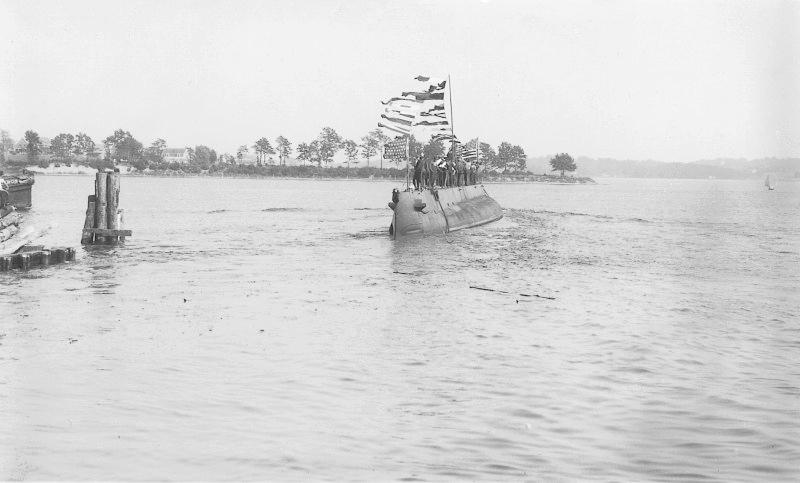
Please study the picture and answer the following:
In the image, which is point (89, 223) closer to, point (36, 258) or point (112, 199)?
point (112, 199)

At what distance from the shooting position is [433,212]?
115 ft

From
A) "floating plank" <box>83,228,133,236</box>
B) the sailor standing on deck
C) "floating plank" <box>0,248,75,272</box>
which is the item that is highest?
the sailor standing on deck

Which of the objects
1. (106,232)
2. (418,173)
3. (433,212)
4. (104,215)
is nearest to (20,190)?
(104,215)

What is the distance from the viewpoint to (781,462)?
7.87 meters

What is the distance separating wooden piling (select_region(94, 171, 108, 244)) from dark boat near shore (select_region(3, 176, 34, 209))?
23.2 meters

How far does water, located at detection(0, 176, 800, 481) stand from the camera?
25.2ft

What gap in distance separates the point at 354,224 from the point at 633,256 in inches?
790

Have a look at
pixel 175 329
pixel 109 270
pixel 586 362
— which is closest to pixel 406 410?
pixel 586 362

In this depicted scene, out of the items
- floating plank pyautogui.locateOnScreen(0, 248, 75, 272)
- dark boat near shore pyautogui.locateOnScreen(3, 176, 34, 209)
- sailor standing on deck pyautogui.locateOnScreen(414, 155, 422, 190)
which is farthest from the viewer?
dark boat near shore pyautogui.locateOnScreen(3, 176, 34, 209)

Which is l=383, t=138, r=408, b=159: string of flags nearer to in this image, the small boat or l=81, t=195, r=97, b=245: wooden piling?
l=81, t=195, r=97, b=245: wooden piling

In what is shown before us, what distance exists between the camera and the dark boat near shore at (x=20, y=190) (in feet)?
165

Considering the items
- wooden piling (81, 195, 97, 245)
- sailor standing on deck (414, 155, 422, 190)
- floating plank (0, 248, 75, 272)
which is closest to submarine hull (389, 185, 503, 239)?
sailor standing on deck (414, 155, 422, 190)

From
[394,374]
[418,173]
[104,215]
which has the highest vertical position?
[418,173]

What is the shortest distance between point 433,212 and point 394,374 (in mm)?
24338
